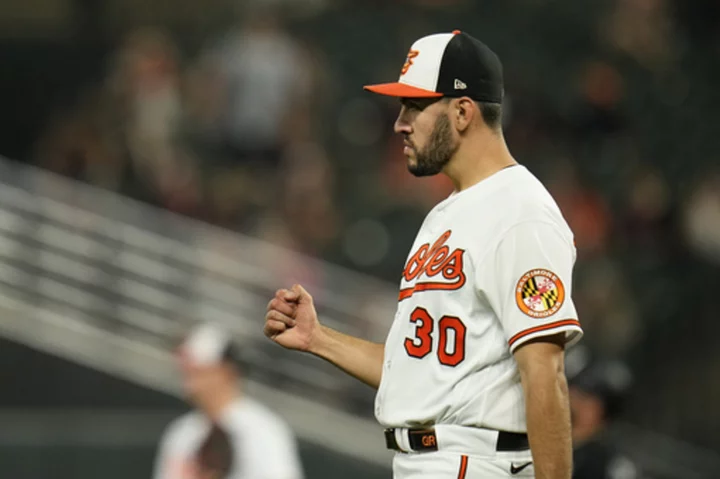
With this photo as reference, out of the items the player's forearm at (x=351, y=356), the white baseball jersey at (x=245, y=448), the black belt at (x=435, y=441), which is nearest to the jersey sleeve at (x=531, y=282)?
the black belt at (x=435, y=441)

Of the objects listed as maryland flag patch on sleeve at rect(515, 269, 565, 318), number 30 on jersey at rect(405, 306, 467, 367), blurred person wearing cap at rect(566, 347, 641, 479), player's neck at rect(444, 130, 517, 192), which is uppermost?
player's neck at rect(444, 130, 517, 192)

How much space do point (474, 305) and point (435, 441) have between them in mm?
373

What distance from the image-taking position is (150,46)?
11.7m

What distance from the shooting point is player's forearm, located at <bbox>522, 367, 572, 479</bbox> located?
3.39 meters

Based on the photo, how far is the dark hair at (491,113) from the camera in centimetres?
380

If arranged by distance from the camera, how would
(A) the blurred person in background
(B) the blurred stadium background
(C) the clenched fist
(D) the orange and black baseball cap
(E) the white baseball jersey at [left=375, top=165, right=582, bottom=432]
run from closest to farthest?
(E) the white baseball jersey at [left=375, top=165, right=582, bottom=432] < (D) the orange and black baseball cap < (C) the clenched fist < (B) the blurred stadium background < (A) the blurred person in background

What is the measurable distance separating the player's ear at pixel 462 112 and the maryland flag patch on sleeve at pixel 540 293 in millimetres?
499

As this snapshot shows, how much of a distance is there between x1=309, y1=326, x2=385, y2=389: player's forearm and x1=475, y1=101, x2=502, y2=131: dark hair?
0.76m

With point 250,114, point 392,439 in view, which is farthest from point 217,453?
point 250,114

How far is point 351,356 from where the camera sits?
4.11 metres

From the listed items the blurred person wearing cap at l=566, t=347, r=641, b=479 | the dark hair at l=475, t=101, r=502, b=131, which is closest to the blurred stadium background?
the blurred person wearing cap at l=566, t=347, r=641, b=479

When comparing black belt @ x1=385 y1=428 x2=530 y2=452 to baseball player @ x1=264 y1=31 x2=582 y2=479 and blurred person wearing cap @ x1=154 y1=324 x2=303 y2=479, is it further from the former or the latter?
blurred person wearing cap @ x1=154 y1=324 x2=303 y2=479

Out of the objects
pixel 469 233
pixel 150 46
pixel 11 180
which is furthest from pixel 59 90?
pixel 469 233

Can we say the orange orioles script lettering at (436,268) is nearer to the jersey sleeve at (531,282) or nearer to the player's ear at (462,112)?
the jersey sleeve at (531,282)
